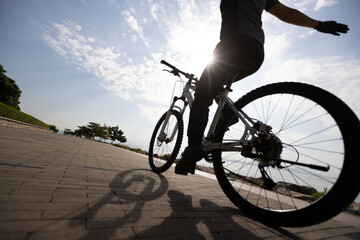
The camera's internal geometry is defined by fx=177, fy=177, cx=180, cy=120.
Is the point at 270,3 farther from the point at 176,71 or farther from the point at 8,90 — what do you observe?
the point at 8,90

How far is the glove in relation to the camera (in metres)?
1.69

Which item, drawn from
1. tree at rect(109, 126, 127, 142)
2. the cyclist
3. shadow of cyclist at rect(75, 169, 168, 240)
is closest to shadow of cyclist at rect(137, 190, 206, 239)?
shadow of cyclist at rect(75, 169, 168, 240)

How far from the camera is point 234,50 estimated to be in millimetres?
1910

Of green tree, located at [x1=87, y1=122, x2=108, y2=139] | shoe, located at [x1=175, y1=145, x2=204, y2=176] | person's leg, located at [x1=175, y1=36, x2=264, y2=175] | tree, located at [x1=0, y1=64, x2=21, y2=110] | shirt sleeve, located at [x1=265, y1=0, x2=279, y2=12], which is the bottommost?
shoe, located at [x1=175, y1=145, x2=204, y2=176]

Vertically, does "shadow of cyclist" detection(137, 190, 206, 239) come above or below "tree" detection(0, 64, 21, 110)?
below

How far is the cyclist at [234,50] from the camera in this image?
1.85m

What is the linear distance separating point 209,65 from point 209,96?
382 millimetres

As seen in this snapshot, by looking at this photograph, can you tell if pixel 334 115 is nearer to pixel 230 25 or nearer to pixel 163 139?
pixel 230 25

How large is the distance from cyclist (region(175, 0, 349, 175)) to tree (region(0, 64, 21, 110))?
1979 inches

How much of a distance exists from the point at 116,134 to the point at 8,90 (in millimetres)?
23850

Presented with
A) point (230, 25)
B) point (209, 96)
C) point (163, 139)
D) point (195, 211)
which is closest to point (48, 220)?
point (195, 211)

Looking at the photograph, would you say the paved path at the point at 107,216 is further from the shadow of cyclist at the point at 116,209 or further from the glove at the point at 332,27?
the glove at the point at 332,27

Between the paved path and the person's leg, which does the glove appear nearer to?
the person's leg

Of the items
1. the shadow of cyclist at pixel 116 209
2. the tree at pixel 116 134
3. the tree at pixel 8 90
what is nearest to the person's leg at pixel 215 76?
the shadow of cyclist at pixel 116 209
